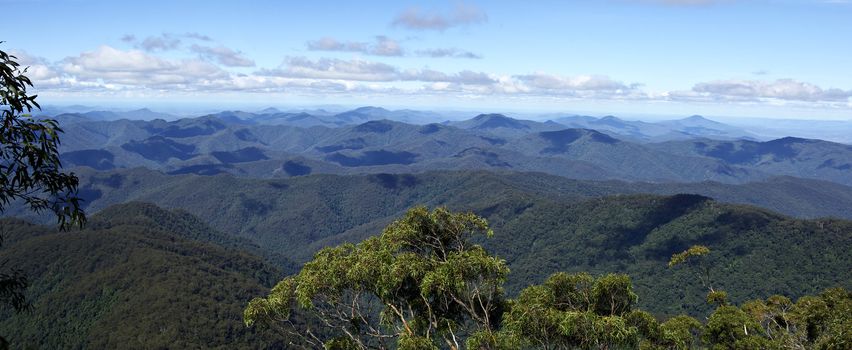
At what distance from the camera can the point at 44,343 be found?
14800cm

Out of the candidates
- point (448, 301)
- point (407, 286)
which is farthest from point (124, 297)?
point (448, 301)

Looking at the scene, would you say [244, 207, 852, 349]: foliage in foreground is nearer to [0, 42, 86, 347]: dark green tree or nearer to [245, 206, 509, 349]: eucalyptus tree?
[245, 206, 509, 349]: eucalyptus tree

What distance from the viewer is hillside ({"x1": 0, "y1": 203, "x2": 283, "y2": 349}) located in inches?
5581

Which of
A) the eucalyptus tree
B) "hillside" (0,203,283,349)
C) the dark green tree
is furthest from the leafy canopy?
"hillside" (0,203,283,349)

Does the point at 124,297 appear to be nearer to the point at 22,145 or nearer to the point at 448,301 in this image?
the point at 448,301

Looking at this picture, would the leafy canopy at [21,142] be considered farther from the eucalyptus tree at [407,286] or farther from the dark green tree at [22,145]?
the eucalyptus tree at [407,286]

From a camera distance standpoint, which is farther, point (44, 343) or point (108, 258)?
point (108, 258)

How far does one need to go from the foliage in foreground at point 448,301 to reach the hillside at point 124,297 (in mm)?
128690

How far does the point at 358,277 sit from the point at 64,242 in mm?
221616

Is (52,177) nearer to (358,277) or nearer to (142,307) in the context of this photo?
(358,277)

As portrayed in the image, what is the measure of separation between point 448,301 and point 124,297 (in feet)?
547

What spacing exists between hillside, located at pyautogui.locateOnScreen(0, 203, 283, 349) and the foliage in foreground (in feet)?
A: 422

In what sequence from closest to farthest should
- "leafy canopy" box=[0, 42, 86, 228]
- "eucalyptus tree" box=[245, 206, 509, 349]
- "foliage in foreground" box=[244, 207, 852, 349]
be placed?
"leafy canopy" box=[0, 42, 86, 228]
"foliage in foreground" box=[244, 207, 852, 349]
"eucalyptus tree" box=[245, 206, 509, 349]

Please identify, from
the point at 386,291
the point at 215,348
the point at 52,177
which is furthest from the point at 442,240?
the point at 215,348
